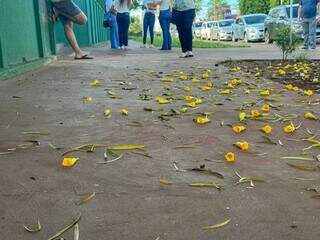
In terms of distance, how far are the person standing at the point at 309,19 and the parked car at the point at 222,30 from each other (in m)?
21.2

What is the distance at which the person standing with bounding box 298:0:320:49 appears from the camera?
14674mm

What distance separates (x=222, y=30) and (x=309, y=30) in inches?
902

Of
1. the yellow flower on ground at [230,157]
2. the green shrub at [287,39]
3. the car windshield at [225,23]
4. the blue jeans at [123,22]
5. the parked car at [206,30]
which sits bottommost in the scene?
the parked car at [206,30]

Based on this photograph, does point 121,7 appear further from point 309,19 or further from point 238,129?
point 238,129

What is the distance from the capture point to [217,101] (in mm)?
4930

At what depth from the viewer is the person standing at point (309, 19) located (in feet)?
48.1

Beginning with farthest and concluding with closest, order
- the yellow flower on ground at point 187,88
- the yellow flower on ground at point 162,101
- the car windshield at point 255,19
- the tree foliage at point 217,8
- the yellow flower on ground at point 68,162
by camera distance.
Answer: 1. the tree foliage at point 217,8
2. the car windshield at point 255,19
3. the yellow flower on ground at point 187,88
4. the yellow flower on ground at point 162,101
5. the yellow flower on ground at point 68,162

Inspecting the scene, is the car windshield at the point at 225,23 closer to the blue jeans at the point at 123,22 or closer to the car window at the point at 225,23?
the car window at the point at 225,23

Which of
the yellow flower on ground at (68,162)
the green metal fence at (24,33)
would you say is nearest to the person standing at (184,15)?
the green metal fence at (24,33)

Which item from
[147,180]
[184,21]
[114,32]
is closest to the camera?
[147,180]

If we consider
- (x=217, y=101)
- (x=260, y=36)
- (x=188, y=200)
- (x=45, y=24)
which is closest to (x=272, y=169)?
(x=188, y=200)

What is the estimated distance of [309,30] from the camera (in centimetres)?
1504

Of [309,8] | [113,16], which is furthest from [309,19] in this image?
[113,16]

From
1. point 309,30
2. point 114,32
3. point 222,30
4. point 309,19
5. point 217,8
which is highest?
point 217,8
